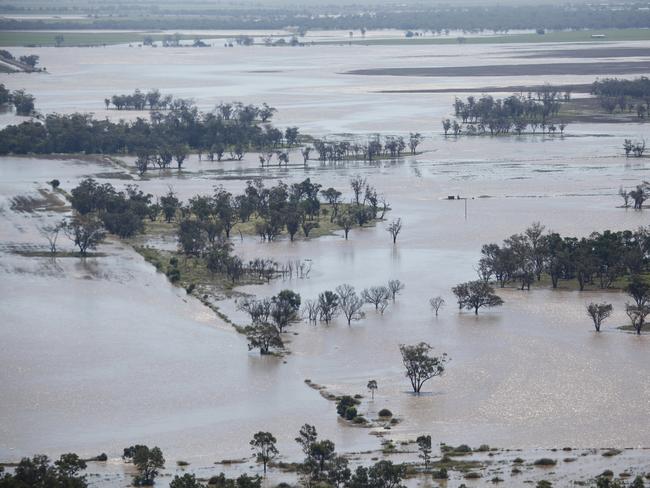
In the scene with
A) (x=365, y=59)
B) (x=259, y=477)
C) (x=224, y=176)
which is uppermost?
(x=365, y=59)

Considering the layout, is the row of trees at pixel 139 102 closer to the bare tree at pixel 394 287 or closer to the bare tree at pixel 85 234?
the bare tree at pixel 85 234

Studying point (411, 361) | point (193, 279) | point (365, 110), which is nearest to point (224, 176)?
point (193, 279)

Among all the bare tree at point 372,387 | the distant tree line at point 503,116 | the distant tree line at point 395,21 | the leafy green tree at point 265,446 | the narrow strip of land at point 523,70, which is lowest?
the leafy green tree at point 265,446

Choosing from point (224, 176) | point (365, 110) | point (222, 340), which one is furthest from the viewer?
point (365, 110)

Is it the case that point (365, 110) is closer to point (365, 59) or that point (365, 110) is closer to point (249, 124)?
point (249, 124)

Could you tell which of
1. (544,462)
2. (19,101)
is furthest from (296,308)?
(19,101)

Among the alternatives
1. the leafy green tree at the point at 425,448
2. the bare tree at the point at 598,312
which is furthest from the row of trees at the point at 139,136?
the leafy green tree at the point at 425,448
